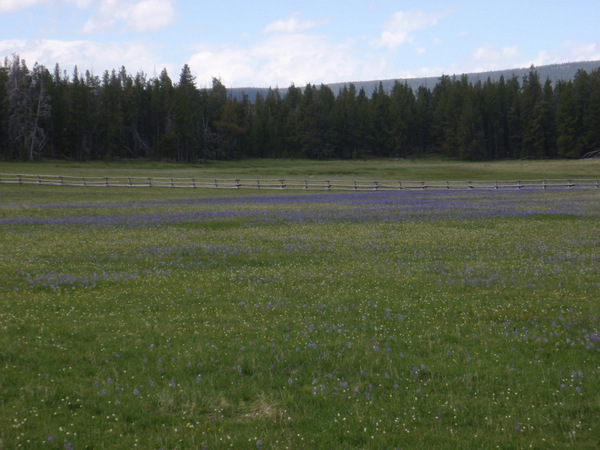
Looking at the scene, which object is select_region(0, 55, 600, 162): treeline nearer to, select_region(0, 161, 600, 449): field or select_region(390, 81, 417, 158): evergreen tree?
select_region(390, 81, 417, 158): evergreen tree

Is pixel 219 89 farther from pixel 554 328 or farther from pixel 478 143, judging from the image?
pixel 554 328

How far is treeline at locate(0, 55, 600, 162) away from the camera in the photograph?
112375 millimetres

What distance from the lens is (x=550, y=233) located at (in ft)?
76.4

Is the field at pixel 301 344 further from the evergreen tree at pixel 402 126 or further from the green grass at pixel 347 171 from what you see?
the evergreen tree at pixel 402 126

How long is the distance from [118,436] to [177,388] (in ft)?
4.28

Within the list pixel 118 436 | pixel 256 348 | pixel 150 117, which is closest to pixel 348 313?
pixel 256 348

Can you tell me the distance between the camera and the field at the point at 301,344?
5992mm

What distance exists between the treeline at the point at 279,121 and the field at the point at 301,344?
99116mm

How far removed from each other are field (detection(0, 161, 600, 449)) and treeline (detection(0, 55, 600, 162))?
3902 inches

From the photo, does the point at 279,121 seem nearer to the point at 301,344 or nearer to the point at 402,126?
the point at 402,126

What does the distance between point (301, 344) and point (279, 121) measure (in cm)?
15102

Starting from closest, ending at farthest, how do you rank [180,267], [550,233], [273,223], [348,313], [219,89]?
[348,313] < [180,267] < [550,233] < [273,223] < [219,89]

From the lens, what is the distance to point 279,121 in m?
156

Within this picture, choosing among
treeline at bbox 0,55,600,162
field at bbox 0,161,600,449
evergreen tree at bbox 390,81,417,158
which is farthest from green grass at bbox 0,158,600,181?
field at bbox 0,161,600,449
